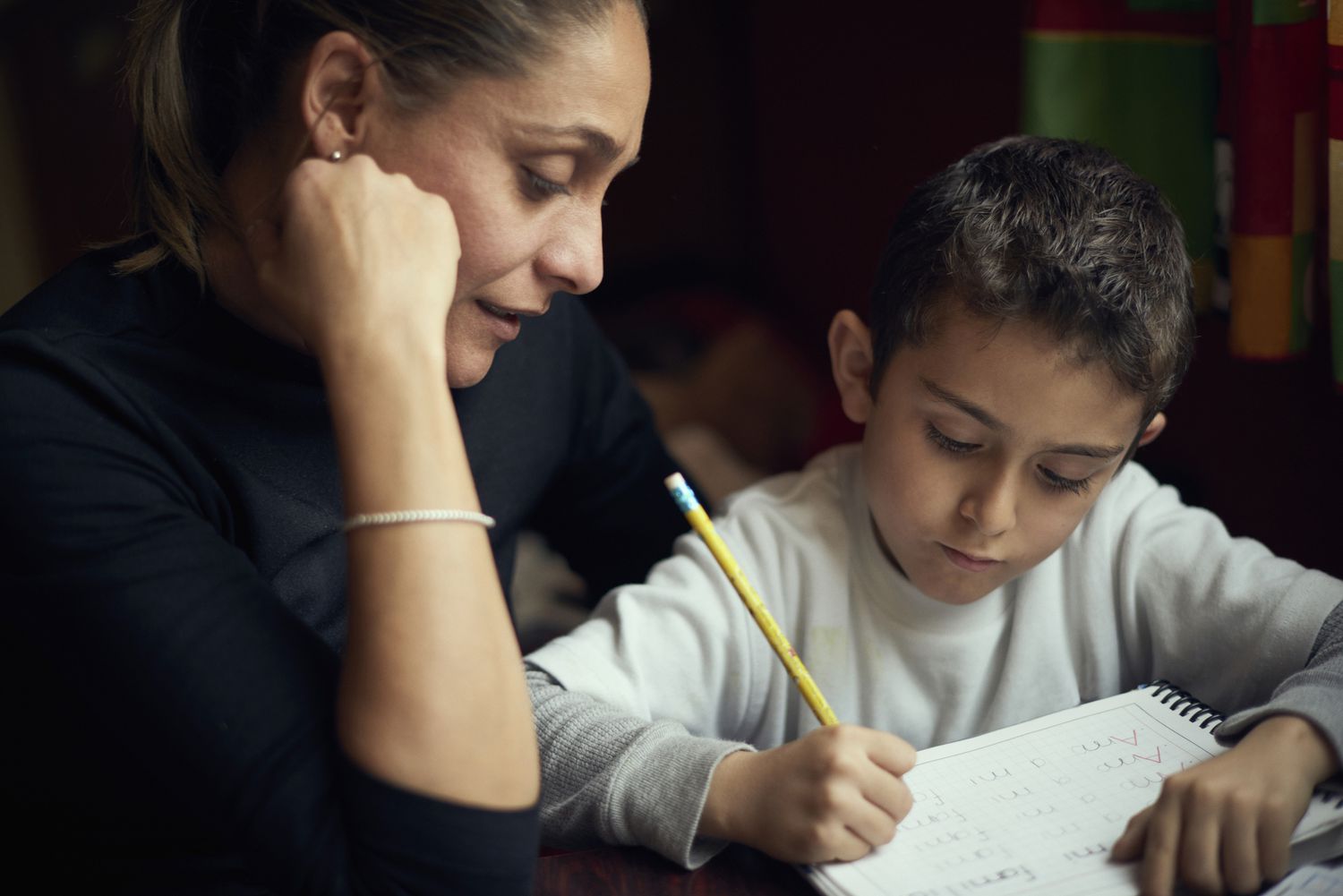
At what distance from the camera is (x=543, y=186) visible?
904 millimetres

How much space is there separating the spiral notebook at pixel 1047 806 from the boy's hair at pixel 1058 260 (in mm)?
258

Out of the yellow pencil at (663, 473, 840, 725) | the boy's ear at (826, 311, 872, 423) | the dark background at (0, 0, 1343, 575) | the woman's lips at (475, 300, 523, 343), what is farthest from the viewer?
the dark background at (0, 0, 1343, 575)

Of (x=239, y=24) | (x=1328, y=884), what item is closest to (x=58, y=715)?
(x=239, y=24)

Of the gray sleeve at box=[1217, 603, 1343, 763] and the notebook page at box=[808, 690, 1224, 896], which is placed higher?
the gray sleeve at box=[1217, 603, 1343, 763]

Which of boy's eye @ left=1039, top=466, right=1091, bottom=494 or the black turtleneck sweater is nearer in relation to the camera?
the black turtleneck sweater

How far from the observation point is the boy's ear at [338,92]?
880 mm

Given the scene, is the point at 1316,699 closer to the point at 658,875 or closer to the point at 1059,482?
the point at 1059,482

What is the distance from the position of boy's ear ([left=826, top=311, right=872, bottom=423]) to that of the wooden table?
42 centimetres

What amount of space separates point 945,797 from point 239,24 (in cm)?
79

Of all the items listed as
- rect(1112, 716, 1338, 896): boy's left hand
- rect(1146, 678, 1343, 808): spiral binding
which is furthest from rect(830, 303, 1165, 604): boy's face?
rect(1112, 716, 1338, 896): boy's left hand

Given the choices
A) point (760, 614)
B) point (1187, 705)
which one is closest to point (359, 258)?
point (760, 614)

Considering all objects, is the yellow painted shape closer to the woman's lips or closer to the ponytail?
the woman's lips

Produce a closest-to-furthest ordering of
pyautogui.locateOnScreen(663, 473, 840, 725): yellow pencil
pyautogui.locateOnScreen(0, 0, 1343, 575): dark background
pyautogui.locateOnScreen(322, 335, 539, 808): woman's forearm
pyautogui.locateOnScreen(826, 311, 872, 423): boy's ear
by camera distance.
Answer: pyautogui.locateOnScreen(322, 335, 539, 808): woman's forearm, pyautogui.locateOnScreen(663, 473, 840, 725): yellow pencil, pyautogui.locateOnScreen(826, 311, 872, 423): boy's ear, pyautogui.locateOnScreen(0, 0, 1343, 575): dark background

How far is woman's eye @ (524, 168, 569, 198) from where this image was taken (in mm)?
898
